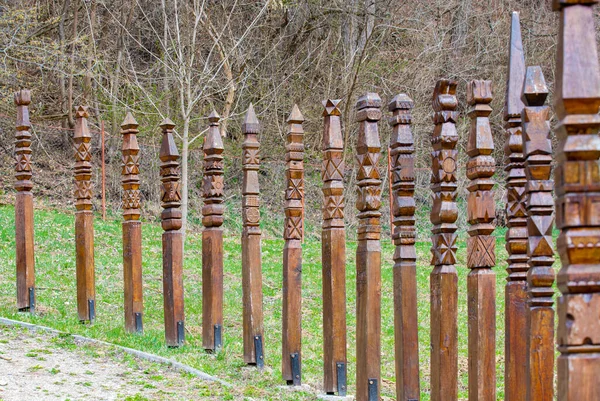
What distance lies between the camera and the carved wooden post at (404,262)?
176 inches

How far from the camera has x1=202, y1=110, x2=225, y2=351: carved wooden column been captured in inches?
247

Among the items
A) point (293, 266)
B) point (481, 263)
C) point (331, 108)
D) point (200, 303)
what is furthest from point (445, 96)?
point (200, 303)

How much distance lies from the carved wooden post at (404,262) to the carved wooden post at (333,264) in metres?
0.73

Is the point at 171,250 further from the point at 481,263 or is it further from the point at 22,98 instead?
the point at 481,263

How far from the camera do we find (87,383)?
17.8 ft

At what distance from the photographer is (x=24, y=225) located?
7.65m

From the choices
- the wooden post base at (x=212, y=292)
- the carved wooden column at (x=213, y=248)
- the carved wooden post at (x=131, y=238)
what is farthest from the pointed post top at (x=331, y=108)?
the carved wooden post at (x=131, y=238)

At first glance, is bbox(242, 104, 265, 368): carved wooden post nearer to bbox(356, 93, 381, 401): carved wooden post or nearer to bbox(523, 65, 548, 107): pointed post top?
bbox(356, 93, 381, 401): carved wooden post

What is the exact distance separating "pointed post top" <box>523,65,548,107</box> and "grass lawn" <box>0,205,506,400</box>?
2531mm

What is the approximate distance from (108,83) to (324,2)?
5.65 metres

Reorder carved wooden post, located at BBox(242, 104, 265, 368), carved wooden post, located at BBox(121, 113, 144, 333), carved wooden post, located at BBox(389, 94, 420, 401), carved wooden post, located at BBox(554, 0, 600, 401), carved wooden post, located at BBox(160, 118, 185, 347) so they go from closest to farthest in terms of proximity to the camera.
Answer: carved wooden post, located at BBox(554, 0, 600, 401) < carved wooden post, located at BBox(389, 94, 420, 401) < carved wooden post, located at BBox(242, 104, 265, 368) < carved wooden post, located at BBox(160, 118, 185, 347) < carved wooden post, located at BBox(121, 113, 144, 333)

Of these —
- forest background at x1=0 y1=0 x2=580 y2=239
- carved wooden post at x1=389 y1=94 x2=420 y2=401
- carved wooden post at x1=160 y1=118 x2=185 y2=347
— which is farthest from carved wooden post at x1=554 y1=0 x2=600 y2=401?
forest background at x1=0 y1=0 x2=580 y2=239

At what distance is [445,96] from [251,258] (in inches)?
87.3

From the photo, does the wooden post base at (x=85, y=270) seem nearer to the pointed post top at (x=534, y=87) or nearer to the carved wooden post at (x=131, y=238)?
the carved wooden post at (x=131, y=238)
